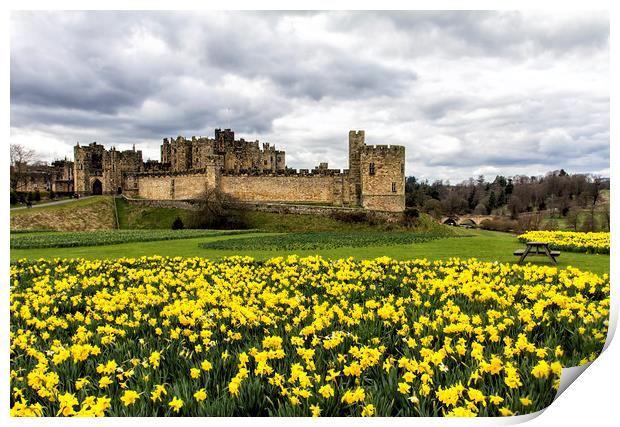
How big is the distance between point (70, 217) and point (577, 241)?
121 feet

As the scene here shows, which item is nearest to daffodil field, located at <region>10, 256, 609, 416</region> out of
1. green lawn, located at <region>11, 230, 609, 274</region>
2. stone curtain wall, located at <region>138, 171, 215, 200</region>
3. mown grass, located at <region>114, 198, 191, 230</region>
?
green lawn, located at <region>11, 230, 609, 274</region>

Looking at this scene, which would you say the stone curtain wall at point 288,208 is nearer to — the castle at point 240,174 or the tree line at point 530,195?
the castle at point 240,174

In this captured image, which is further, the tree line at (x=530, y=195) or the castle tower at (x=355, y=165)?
the castle tower at (x=355, y=165)

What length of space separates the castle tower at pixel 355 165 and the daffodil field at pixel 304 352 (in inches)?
1571

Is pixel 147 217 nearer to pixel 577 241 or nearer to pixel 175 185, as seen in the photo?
pixel 175 185

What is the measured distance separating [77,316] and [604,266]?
392 inches

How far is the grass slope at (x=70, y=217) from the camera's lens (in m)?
31.6

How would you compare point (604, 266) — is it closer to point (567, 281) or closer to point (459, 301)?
point (567, 281)

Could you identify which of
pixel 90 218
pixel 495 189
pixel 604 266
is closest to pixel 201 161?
pixel 90 218

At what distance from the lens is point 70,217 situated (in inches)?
1515

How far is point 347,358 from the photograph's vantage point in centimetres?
460

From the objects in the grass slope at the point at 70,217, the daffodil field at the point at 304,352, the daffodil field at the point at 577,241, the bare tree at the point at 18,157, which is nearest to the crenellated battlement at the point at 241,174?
the grass slope at the point at 70,217

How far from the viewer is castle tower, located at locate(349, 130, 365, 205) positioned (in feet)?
155

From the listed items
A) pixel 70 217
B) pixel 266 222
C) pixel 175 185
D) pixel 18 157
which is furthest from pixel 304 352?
pixel 175 185
